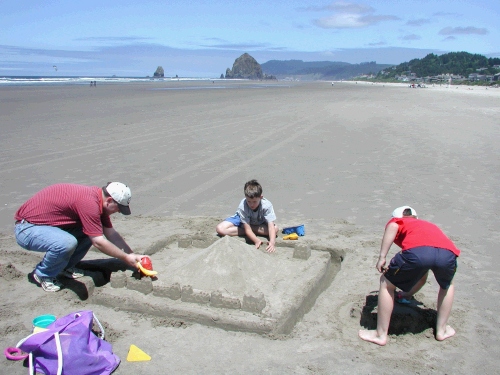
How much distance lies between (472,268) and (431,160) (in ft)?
20.2

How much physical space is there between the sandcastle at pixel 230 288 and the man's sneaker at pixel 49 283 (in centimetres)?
51

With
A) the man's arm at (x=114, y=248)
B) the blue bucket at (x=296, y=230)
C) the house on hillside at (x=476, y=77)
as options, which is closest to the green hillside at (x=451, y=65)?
the house on hillside at (x=476, y=77)

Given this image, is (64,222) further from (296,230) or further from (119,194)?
(296,230)

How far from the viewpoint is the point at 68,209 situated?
14.8ft

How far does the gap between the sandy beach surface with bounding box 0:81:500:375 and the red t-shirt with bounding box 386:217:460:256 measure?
85 centimetres

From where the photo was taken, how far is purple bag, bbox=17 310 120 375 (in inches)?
128

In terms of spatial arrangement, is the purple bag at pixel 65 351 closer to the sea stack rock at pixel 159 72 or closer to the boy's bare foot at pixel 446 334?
the boy's bare foot at pixel 446 334

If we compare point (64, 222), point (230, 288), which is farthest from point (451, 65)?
point (64, 222)

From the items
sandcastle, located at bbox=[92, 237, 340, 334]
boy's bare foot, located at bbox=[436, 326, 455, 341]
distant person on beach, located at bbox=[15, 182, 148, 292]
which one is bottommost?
boy's bare foot, located at bbox=[436, 326, 455, 341]

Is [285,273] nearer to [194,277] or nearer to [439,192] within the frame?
[194,277]

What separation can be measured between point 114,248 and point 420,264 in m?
2.67

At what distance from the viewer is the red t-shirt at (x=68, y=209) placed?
434 centimetres

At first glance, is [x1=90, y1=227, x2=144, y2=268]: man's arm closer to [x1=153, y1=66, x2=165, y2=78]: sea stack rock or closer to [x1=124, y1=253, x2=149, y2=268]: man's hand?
[x1=124, y1=253, x2=149, y2=268]: man's hand

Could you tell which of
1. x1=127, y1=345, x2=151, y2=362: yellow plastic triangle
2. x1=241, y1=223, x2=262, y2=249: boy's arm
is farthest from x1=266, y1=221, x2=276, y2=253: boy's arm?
Result: x1=127, y1=345, x2=151, y2=362: yellow plastic triangle
